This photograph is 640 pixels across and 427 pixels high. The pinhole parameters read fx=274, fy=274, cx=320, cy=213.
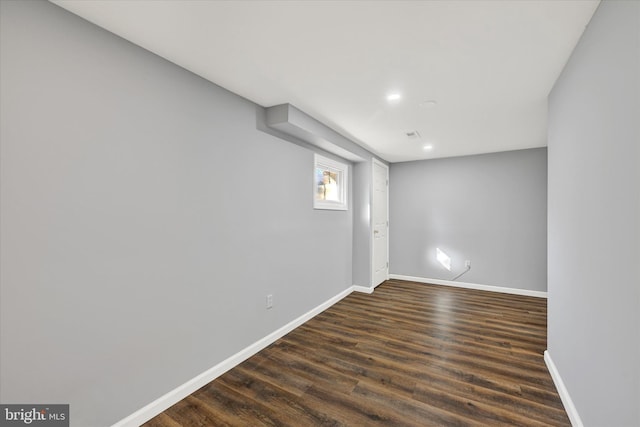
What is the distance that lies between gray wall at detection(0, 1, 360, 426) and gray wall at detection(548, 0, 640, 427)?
2295mm

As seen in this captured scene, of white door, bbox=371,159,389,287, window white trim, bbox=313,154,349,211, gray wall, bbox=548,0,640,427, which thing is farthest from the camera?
white door, bbox=371,159,389,287

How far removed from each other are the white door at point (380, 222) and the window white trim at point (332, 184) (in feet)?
2.07

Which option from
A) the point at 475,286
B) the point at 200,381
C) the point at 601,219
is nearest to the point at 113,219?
the point at 200,381

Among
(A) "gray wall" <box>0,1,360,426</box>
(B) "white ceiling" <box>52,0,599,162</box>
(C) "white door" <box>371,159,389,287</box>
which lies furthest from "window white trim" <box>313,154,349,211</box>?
(A) "gray wall" <box>0,1,360,426</box>

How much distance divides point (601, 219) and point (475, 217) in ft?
11.9

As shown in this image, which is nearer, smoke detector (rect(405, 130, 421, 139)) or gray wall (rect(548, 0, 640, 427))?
gray wall (rect(548, 0, 640, 427))

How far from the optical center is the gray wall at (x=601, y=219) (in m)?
1.03

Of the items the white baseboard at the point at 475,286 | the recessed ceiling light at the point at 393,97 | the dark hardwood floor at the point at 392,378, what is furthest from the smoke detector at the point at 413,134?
the white baseboard at the point at 475,286

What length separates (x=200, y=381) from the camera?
79.4 inches

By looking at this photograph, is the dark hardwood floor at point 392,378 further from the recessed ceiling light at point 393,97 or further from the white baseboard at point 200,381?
the recessed ceiling light at point 393,97

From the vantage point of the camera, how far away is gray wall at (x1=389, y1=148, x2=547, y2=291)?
427 centimetres

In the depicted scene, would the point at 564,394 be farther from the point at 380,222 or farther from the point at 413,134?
the point at 380,222

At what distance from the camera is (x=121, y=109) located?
1600mm

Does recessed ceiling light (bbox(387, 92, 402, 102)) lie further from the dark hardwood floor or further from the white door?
the dark hardwood floor
